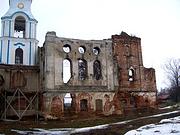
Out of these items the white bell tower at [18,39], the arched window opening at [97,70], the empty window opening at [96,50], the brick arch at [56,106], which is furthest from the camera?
the white bell tower at [18,39]

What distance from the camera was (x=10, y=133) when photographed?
48.7 feet

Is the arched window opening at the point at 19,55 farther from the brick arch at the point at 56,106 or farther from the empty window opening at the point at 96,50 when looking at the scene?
the brick arch at the point at 56,106

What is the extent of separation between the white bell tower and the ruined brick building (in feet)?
20.7

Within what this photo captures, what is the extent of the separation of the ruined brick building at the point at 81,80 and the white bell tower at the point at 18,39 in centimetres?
632

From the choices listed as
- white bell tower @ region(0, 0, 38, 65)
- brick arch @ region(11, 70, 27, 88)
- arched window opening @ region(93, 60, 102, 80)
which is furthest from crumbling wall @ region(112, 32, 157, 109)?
white bell tower @ region(0, 0, 38, 65)

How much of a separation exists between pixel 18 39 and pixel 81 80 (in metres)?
11.0

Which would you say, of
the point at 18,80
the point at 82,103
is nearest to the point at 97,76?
the point at 82,103

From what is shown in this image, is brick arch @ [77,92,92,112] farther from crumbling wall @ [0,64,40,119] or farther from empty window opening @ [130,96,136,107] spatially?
empty window opening @ [130,96,136,107]

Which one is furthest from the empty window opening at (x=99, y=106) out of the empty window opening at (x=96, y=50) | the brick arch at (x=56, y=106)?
the empty window opening at (x=96, y=50)

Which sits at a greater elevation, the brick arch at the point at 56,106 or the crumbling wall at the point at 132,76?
the crumbling wall at the point at 132,76

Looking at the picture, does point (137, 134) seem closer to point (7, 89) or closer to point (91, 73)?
point (91, 73)

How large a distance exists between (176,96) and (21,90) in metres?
25.3

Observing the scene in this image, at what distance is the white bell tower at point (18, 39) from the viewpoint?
31203 mm

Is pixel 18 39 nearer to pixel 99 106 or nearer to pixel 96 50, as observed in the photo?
pixel 96 50
